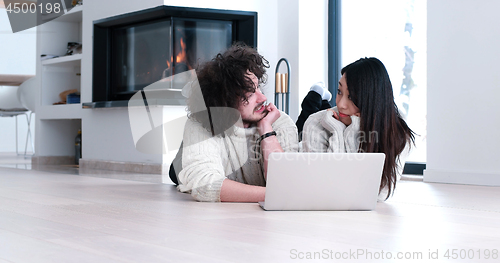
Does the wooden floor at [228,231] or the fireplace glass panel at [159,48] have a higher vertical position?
the fireplace glass panel at [159,48]

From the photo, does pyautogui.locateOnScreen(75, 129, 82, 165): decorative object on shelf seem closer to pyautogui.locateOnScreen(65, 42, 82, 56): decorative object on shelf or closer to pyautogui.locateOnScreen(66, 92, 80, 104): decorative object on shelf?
pyautogui.locateOnScreen(66, 92, 80, 104): decorative object on shelf

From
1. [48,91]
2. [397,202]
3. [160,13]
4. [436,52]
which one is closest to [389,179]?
[397,202]

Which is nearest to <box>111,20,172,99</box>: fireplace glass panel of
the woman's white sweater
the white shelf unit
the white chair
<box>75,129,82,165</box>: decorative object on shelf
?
the white shelf unit

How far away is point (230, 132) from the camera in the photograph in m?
1.77

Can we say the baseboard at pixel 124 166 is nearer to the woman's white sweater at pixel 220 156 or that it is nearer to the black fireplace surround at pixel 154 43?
the black fireplace surround at pixel 154 43

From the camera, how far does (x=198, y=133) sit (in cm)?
174

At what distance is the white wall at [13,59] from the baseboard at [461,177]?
551 centimetres

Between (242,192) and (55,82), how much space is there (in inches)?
133

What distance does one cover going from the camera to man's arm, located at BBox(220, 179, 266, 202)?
5.55ft

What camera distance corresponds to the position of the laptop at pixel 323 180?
1458 mm

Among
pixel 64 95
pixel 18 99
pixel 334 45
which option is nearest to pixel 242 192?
pixel 334 45

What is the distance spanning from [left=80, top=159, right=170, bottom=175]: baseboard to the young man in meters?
1.78

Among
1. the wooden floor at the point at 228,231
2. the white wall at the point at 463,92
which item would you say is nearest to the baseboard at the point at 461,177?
the white wall at the point at 463,92

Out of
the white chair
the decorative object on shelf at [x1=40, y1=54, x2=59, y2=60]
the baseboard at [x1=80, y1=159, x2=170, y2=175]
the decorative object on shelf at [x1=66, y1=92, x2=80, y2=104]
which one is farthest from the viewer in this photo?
the white chair
